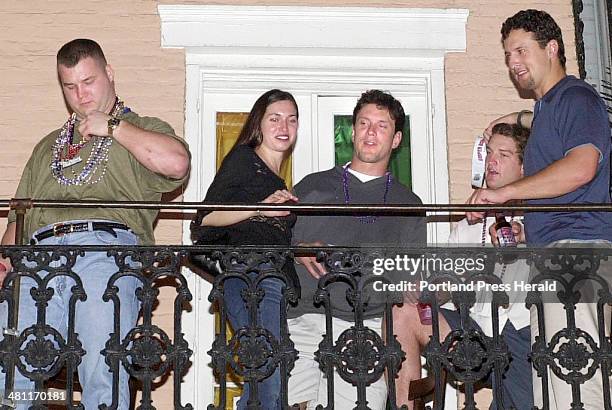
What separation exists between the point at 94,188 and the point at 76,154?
0.22 metres

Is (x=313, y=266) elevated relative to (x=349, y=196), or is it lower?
lower

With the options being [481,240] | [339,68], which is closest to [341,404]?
[481,240]

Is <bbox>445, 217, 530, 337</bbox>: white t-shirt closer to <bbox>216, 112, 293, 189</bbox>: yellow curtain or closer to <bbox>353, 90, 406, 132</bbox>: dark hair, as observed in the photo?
<bbox>353, 90, 406, 132</bbox>: dark hair

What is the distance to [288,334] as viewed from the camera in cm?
508

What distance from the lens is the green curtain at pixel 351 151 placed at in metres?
7.19

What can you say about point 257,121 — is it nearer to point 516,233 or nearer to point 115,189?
point 115,189

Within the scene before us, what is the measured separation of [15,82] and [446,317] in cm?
316

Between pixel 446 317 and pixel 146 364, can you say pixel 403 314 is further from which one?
pixel 146 364

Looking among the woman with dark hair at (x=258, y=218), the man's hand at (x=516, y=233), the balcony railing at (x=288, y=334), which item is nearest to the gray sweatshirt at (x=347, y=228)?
the woman with dark hair at (x=258, y=218)

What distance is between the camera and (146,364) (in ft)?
16.4

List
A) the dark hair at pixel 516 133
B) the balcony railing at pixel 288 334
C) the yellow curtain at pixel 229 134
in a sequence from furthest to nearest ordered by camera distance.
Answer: the yellow curtain at pixel 229 134
the dark hair at pixel 516 133
the balcony railing at pixel 288 334

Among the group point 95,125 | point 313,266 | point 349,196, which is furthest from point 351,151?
point 95,125

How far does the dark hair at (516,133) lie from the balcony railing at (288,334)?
0.88 m

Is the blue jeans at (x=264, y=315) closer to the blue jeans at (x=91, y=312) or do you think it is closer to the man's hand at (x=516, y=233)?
the blue jeans at (x=91, y=312)
